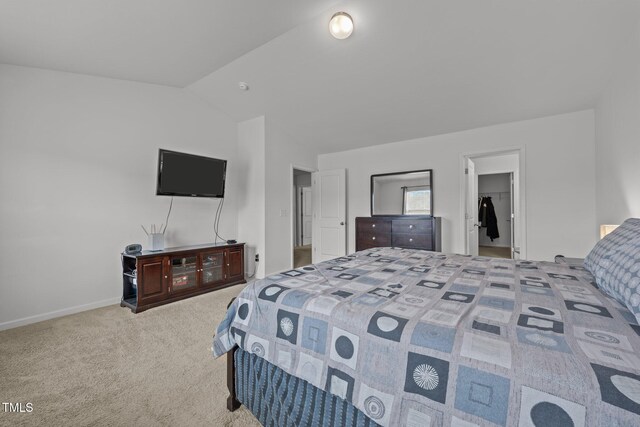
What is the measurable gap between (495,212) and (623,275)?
7.21 m

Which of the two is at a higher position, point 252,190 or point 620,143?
point 620,143

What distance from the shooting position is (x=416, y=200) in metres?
4.39

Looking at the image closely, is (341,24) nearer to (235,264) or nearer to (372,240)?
(372,240)

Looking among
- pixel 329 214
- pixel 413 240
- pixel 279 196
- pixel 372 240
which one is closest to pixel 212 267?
pixel 279 196

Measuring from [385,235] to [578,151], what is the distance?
2.61 meters

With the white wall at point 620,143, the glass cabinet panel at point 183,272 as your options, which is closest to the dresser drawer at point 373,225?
the white wall at point 620,143

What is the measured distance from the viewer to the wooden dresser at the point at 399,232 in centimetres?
397

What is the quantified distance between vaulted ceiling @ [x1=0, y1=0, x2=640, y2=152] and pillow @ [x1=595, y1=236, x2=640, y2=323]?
6.12 feet

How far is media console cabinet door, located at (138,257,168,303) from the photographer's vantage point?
2.91m

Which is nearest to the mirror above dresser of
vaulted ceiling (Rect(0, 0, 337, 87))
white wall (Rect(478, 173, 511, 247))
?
vaulted ceiling (Rect(0, 0, 337, 87))

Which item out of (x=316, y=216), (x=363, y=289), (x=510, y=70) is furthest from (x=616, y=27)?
(x=316, y=216)

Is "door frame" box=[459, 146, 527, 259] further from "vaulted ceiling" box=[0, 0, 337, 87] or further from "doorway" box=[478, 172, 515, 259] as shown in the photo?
"doorway" box=[478, 172, 515, 259]

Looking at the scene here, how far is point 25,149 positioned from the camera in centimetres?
261

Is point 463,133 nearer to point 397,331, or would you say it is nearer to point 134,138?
point 397,331
